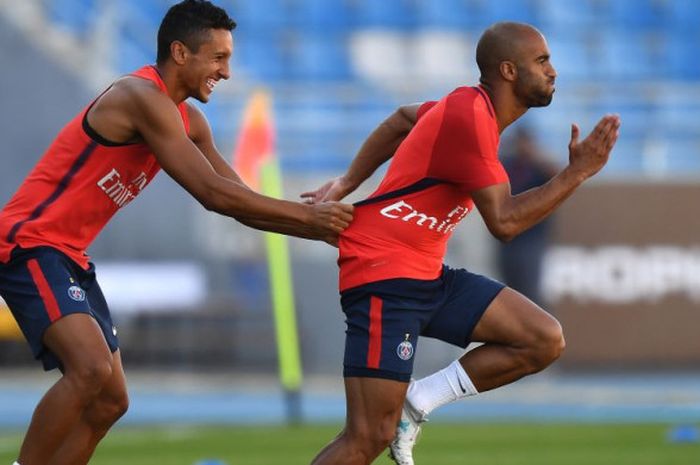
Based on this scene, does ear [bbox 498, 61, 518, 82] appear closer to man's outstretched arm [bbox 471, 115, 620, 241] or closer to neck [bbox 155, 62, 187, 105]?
man's outstretched arm [bbox 471, 115, 620, 241]

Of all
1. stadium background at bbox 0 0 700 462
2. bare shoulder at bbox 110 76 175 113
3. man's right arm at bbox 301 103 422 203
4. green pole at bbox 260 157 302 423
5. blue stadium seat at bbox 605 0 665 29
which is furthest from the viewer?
blue stadium seat at bbox 605 0 665 29

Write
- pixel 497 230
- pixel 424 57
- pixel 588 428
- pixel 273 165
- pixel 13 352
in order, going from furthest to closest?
pixel 424 57
pixel 13 352
pixel 273 165
pixel 588 428
pixel 497 230

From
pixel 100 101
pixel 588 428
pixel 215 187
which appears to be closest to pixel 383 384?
pixel 215 187

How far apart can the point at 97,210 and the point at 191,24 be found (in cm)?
96

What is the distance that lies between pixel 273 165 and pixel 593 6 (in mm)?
9837

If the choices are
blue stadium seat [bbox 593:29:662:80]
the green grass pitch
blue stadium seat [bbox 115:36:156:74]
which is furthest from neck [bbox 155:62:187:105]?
blue stadium seat [bbox 593:29:662:80]

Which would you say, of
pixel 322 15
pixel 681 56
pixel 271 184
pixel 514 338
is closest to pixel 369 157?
pixel 514 338

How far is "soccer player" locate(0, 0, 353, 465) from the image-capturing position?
708 centimetres

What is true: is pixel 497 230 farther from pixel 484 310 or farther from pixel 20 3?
pixel 20 3

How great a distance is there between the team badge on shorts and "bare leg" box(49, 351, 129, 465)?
128 centimetres

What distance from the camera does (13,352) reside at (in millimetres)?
17641

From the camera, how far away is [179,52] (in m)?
7.26

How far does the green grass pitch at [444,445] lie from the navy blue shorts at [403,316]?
110 inches

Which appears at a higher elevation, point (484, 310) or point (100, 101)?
point (100, 101)
